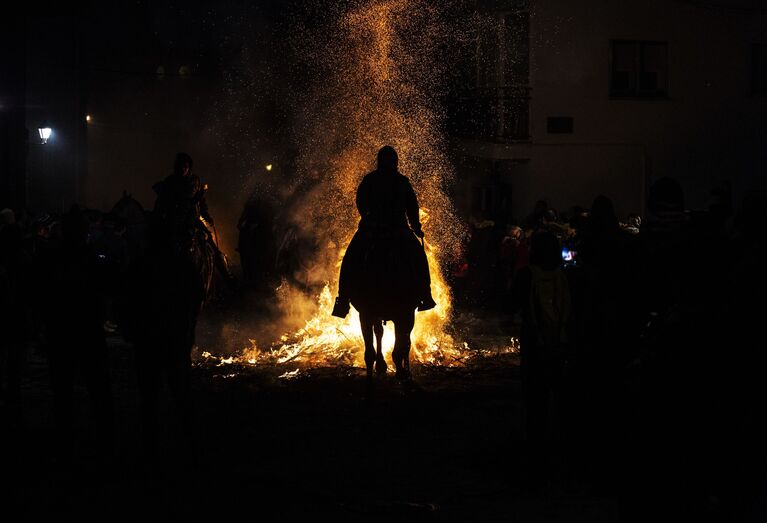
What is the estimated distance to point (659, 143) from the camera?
3200 centimetres

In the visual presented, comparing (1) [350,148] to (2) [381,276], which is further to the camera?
(1) [350,148]

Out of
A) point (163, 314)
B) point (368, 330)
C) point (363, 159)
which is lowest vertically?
point (368, 330)

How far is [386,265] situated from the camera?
12398 mm

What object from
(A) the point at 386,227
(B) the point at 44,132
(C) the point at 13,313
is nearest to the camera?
(C) the point at 13,313

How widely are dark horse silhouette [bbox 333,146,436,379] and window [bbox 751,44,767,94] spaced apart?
22.5 meters

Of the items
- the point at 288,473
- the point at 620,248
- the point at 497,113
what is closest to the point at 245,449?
the point at 288,473

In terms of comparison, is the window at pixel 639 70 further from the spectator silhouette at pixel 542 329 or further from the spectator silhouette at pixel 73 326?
the spectator silhouette at pixel 73 326

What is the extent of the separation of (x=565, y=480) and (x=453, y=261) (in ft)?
44.7

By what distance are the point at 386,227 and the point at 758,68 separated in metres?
23.2

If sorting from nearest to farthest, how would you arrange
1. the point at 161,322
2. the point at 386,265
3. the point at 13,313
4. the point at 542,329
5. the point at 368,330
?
the point at 542,329 < the point at 161,322 < the point at 13,313 < the point at 386,265 < the point at 368,330

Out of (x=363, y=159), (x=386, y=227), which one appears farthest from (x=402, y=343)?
(x=363, y=159)

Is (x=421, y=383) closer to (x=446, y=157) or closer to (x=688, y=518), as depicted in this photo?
(x=688, y=518)

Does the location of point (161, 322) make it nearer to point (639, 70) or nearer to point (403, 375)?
point (403, 375)

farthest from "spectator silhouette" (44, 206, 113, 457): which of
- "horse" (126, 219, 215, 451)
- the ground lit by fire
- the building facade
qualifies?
the building facade
